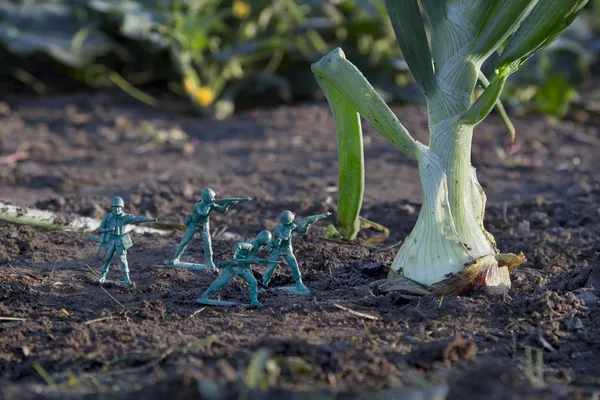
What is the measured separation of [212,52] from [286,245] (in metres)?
4.37

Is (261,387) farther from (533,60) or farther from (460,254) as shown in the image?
(533,60)

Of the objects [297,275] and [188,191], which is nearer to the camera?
[297,275]

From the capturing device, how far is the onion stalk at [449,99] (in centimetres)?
296

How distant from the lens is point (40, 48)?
690 cm

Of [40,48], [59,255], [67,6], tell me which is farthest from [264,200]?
[67,6]

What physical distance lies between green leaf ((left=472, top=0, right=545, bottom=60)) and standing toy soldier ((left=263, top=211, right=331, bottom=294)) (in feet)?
2.80

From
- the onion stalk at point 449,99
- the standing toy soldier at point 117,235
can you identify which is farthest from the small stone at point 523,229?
the standing toy soldier at point 117,235

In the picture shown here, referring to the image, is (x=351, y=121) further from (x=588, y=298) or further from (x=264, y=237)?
(x=588, y=298)

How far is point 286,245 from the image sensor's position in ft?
9.82

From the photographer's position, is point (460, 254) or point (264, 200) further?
point (264, 200)

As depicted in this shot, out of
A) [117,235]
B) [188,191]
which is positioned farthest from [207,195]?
[188,191]

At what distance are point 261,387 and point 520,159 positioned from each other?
445 centimetres

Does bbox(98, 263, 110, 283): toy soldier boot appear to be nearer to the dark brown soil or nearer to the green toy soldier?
the dark brown soil

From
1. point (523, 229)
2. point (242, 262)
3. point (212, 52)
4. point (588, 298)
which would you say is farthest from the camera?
point (212, 52)
